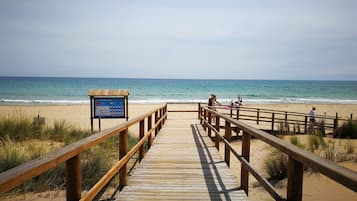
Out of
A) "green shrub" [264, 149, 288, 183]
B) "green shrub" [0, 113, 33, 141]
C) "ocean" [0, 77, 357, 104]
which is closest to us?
"green shrub" [264, 149, 288, 183]

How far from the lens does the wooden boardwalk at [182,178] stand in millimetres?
3818

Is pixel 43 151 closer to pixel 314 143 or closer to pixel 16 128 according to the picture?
pixel 16 128

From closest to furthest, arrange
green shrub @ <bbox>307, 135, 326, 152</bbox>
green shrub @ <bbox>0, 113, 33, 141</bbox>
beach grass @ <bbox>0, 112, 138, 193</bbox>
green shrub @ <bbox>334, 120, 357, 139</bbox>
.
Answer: beach grass @ <bbox>0, 112, 138, 193</bbox> < green shrub @ <bbox>0, 113, 33, 141</bbox> < green shrub @ <bbox>307, 135, 326, 152</bbox> < green shrub @ <bbox>334, 120, 357, 139</bbox>

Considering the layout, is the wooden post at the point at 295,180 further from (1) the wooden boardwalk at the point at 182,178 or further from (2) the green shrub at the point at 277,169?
(2) the green shrub at the point at 277,169

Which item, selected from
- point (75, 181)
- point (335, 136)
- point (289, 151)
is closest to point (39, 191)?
point (75, 181)

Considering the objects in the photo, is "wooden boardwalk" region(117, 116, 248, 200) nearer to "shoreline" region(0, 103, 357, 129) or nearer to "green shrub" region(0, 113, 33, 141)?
"green shrub" region(0, 113, 33, 141)

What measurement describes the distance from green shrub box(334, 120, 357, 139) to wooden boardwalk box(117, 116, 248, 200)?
26.6 feet

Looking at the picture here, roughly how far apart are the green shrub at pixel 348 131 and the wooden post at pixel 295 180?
A: 37.7ft

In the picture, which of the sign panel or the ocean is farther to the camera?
the ocean

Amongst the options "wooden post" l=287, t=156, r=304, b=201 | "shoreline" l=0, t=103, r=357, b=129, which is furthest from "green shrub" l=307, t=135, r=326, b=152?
"shoreline" l=0, t=103, r=357, b=129

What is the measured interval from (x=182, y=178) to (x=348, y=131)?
10472 mm

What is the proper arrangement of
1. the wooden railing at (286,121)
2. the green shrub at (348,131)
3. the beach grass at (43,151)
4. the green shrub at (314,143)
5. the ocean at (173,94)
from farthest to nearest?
the ocean at (173,94) < the wooden railing at (286,121) < the green shrub at (348,131) < the green shrub at (314,143) < the beach grass at (43,151)

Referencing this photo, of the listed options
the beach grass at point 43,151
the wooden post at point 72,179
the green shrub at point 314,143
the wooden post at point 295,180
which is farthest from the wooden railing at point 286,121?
the wooden post at point 72,179

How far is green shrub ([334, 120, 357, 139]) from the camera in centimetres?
1194
